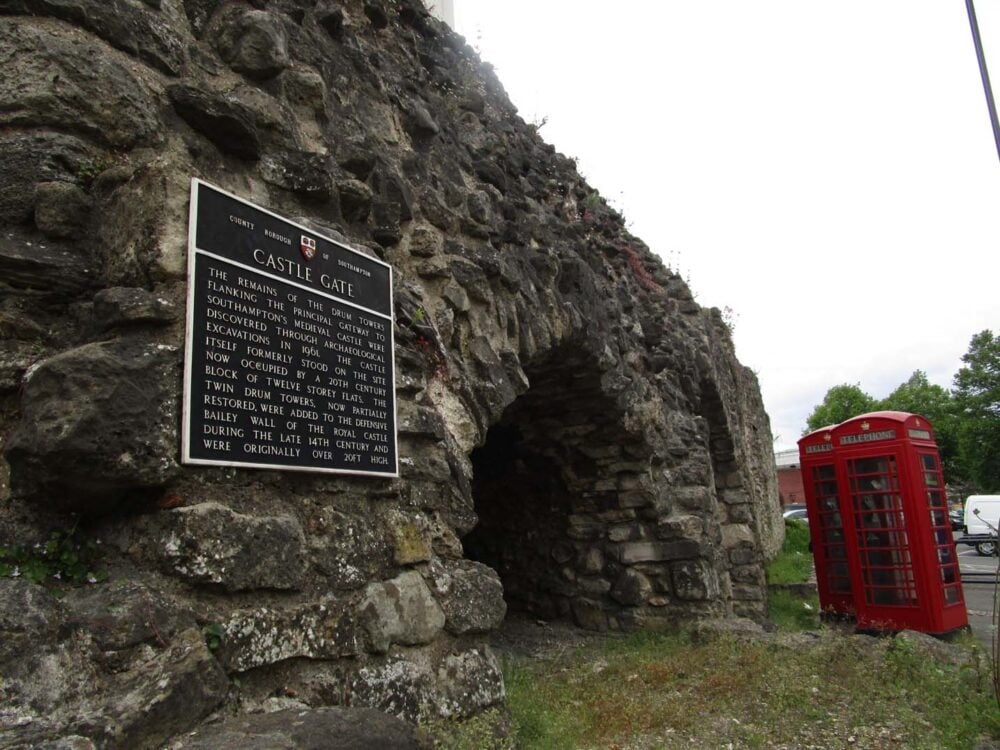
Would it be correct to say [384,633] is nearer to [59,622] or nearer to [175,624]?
[175,624]

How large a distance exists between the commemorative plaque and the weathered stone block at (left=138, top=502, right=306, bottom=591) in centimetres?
19

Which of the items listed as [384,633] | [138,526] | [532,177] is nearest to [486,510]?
[532,177]

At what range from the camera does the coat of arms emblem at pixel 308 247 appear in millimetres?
2883

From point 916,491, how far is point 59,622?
7.09 m

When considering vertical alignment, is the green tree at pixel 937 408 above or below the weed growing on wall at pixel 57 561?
above

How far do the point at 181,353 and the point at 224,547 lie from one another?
2.07 ft

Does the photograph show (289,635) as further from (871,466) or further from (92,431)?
(871,466)

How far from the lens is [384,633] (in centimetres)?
264

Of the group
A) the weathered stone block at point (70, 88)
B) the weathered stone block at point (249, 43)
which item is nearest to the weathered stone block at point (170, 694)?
the weathered stone block at point (70, 88)

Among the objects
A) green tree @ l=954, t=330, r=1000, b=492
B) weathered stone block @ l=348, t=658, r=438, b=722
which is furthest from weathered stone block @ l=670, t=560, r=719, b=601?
Result: green tree @ l=954, t=330, r=1000, b=492

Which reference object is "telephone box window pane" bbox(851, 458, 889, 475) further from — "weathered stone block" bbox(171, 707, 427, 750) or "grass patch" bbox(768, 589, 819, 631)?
"weathered stone block" bbox(171, 707, 427, 750)

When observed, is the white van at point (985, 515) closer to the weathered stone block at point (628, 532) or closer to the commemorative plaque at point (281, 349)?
the weathered stone block at point (628, 532)

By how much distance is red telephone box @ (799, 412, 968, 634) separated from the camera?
6.77 meters

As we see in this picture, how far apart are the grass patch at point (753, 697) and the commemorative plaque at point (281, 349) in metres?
1.52
